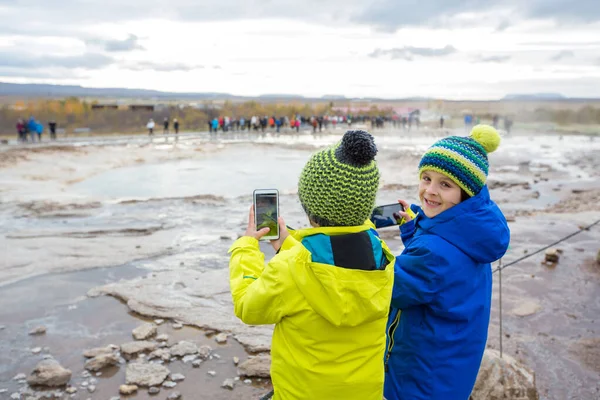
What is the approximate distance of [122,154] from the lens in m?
22.3

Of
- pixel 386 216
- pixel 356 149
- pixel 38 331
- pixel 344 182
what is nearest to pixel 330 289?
pixel 344 182

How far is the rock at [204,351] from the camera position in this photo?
473cm

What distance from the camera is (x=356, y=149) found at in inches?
72.1

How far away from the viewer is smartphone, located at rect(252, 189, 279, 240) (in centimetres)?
213

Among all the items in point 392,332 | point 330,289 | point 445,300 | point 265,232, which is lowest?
point 392,332

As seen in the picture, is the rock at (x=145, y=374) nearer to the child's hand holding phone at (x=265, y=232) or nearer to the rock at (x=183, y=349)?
the rock at (x=183, y=349)

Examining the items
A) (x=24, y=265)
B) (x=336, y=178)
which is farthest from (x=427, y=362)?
(x=24, y=265)

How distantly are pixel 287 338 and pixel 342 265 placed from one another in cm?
40

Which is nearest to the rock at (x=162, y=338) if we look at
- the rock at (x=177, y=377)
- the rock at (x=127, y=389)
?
the rock at (x=177, y=377)

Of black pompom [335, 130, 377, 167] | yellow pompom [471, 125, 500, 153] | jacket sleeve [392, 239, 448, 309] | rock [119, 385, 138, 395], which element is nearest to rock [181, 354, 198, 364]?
rock [119, 385, 138, 395]

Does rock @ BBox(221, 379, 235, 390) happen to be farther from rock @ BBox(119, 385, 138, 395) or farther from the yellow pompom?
the yellow pompom

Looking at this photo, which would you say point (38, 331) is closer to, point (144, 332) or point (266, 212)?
point (144, 332)

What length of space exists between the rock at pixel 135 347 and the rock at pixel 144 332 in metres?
0.12

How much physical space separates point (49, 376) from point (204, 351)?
4.31ft
